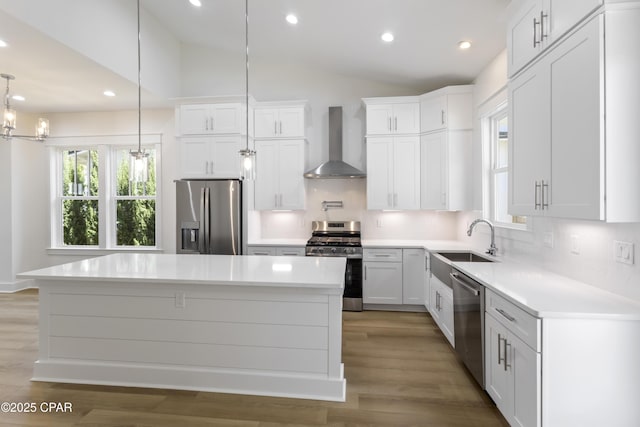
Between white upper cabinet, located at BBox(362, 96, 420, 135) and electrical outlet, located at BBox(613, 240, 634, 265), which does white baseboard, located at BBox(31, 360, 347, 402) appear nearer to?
electrical outlet, located at BBox(613, 240, 634, 265)

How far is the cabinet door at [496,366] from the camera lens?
2066mm

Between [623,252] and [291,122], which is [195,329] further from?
[291,122]

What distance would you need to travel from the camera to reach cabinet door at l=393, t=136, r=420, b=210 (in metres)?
4.64

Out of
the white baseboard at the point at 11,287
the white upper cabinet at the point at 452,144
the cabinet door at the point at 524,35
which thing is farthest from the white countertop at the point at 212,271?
the white baseboard at the point at 11,287

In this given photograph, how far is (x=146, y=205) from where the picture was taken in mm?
5531

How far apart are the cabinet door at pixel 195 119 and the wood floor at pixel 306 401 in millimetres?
3053

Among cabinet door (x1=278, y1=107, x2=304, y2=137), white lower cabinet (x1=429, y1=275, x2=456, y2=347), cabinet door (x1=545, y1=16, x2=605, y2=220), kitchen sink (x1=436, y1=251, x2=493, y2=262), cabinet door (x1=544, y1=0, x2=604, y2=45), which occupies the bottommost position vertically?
white lower cabinet (x1=429, y1=275, x2=456, y2=347)

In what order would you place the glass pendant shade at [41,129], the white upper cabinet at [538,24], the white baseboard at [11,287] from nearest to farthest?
the white upper cabinet at [538,24], the glass pendant shade at [41,129], the white baseboard at [11,287]

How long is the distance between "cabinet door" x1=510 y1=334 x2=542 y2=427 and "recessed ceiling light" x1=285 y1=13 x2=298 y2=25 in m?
3.58

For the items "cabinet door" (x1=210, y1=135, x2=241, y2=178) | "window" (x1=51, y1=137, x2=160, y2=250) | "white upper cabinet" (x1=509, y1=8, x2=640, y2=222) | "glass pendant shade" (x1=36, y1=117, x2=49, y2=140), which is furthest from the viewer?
"window" (x1=51, y1=137, x2=160, y2=250)

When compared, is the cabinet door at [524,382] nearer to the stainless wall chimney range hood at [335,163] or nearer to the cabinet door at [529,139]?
the cabinet door at [529,139]

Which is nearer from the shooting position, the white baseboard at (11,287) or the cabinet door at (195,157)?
the cabinet door at (195,157)

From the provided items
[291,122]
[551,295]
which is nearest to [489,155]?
[551,295]

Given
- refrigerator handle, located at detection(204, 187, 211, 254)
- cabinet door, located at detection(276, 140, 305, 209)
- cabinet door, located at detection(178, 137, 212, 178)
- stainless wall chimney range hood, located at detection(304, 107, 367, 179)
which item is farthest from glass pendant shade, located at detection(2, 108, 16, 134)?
stainless wall chimney range hood, located at detection(304, 107, 367, 179)
